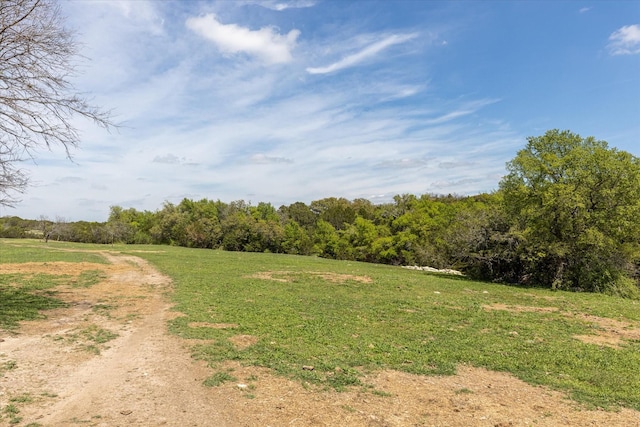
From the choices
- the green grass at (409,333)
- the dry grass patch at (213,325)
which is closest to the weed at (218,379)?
the green grass at (409,333)

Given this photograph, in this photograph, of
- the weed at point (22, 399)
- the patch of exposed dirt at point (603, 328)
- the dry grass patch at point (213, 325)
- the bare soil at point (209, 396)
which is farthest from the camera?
the dry grass patch at point (213, 325)

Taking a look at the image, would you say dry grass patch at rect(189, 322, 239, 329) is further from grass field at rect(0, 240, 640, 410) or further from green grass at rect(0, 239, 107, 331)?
green grass at rect(0, 239, 107, 331)

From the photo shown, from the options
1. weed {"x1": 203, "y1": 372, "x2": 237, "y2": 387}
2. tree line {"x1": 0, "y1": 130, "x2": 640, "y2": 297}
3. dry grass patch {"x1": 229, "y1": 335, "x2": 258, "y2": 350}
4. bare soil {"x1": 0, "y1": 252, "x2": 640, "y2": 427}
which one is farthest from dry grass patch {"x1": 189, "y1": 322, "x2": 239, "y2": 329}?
tree line {"x1": 0, "y1": 130, "x2": 640, "y2": 297}

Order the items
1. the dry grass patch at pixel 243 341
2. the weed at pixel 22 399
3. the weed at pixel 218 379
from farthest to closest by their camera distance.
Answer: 1. the dry grass patch at pixel 243 341
2. the weed at pixel 218 379
3. the weed at pixel 22 399

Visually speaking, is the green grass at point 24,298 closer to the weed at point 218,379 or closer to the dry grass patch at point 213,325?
the dry grass patch at point 213,325

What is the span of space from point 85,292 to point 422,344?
1288cm

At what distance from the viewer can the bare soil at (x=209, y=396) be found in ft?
16.8

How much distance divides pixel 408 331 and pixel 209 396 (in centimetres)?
585

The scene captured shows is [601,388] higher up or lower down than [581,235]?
lower down

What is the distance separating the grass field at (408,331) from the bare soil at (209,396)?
413mm

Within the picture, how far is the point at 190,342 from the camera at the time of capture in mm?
8508

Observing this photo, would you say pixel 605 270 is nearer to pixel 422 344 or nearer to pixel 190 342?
pixel 422 344

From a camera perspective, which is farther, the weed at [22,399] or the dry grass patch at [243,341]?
the dry grass patch at [243,341]

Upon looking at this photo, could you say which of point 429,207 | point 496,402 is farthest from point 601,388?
point 429,207
